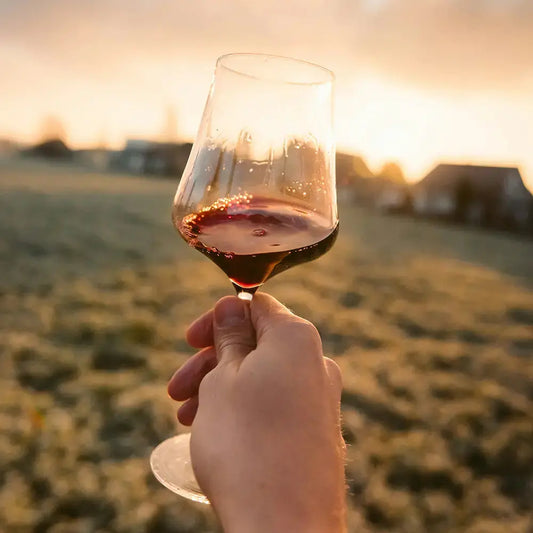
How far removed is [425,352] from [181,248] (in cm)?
414

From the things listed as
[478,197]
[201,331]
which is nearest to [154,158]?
[478,197]

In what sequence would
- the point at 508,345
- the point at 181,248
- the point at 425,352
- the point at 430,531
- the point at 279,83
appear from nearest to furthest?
1. the point at 279,83
2. the point at 430,531
3. the point at 425,352
4. the point at 508,345
5. the point at 181,248

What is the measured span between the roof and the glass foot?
71.1ft

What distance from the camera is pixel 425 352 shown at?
13.9ft

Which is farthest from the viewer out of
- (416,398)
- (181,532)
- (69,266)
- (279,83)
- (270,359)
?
(69,266)

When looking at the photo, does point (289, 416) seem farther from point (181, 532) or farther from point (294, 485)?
point (181, 532)

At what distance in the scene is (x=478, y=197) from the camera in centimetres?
2169

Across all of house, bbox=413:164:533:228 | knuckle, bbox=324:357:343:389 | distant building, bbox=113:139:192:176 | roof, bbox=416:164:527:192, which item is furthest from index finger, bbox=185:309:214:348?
distant building, bbox=113:139:192:176

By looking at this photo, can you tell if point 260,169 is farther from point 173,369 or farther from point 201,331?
point 173,369

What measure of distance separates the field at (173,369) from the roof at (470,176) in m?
16.1

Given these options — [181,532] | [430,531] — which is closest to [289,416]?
[181,532]

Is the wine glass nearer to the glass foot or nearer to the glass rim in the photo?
the glass rim

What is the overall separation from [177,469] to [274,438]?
36.7 inches

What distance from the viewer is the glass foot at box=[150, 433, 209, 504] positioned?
1.85 meters
